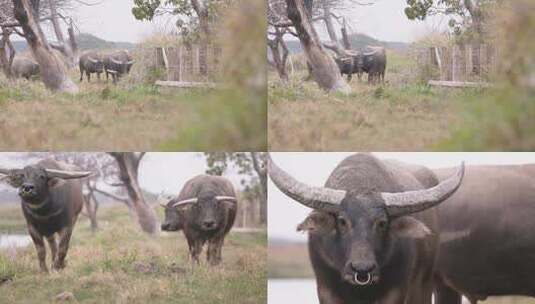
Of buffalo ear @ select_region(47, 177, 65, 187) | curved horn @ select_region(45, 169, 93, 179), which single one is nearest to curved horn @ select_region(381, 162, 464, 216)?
curved horn @ select_region(45, 169, 93, 179)

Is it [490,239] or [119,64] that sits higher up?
[119,64]

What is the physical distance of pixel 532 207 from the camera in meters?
3.80

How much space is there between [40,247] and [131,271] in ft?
1.46

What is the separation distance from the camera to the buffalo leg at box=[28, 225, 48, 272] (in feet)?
13.2

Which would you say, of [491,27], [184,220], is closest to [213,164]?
[184,220]

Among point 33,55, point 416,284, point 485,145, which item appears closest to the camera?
point 416,284

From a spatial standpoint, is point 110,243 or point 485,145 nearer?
point 485,145

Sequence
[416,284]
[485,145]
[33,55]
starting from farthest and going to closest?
[33,55], [485,145], [416,284]

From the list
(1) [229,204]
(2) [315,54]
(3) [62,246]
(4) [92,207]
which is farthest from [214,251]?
(2) [315,54]

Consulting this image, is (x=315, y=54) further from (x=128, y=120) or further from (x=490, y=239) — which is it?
(x=490, y=239)

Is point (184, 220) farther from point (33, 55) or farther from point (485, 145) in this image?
point (485, 145)

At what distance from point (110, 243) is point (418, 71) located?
168cm

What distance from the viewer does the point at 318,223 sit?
10.7 feet

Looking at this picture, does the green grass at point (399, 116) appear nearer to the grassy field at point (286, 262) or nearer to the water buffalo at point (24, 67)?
the grassy field at point (286, 262)
